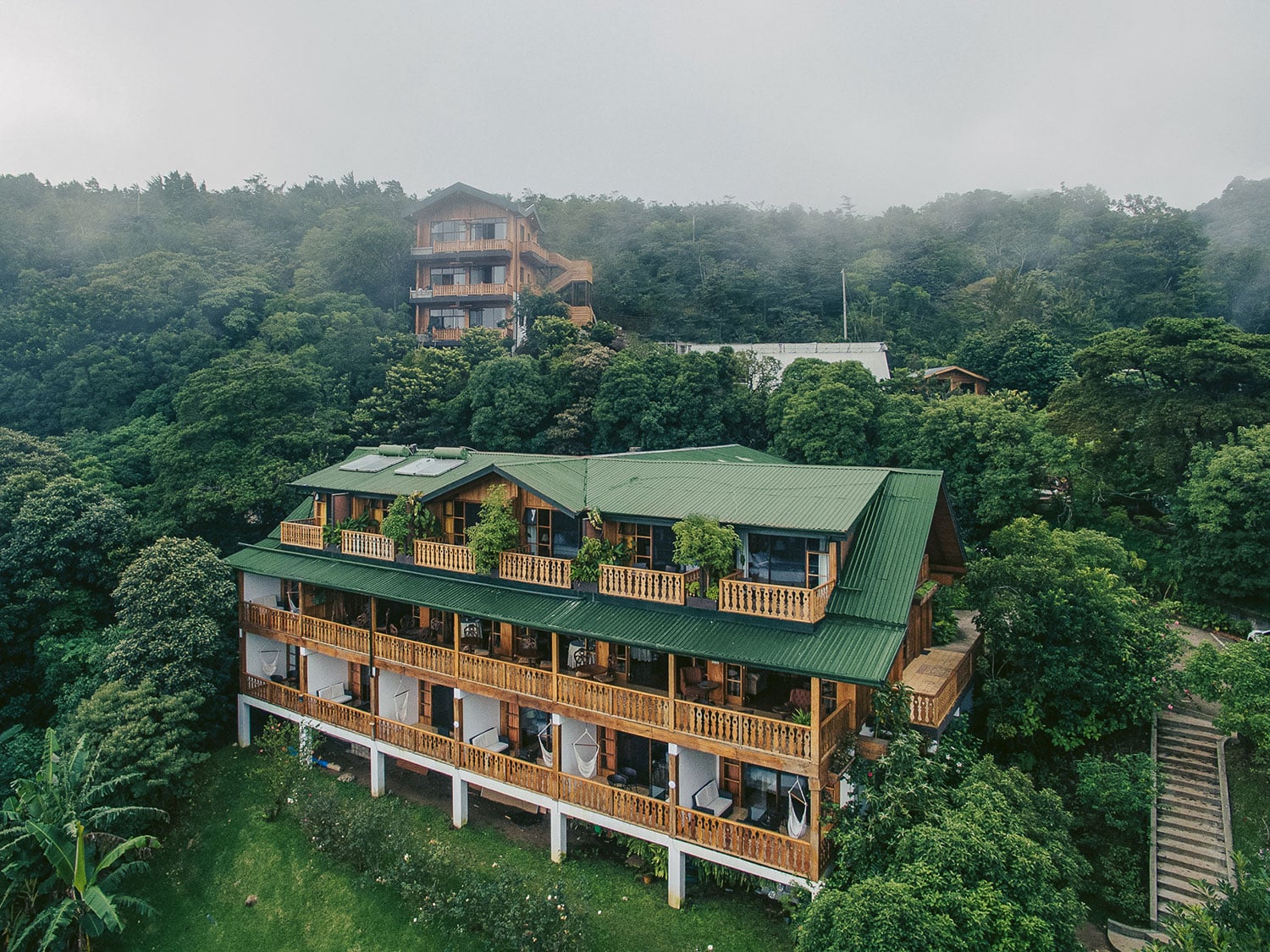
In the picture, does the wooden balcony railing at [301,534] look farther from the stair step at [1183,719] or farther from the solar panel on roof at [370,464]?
the stair step at [1183,719]

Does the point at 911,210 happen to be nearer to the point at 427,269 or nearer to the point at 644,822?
the point at 427,269

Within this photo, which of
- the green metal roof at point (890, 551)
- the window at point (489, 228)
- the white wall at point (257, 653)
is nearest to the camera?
the green metal roof at point (890, 551)

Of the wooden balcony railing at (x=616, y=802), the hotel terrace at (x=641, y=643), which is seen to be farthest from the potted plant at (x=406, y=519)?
the wooden balcony railing at (x=616, y=802)

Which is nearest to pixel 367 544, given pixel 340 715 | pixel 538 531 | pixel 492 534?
pixel 340 715

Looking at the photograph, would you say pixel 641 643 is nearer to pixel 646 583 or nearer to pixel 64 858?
pixel 646 583

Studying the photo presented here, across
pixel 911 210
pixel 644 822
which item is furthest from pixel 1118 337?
pixel 911 210

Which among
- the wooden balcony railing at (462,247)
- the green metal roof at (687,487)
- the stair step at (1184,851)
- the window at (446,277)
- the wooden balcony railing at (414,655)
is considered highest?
the wooden balcony railing at (462,247)

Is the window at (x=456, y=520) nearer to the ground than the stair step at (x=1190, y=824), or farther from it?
farther from it
